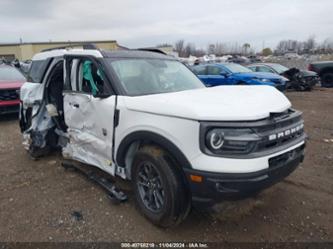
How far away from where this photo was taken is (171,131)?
2748 mm

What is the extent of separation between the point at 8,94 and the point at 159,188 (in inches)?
287

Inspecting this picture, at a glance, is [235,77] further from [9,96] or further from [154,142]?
[154,142]

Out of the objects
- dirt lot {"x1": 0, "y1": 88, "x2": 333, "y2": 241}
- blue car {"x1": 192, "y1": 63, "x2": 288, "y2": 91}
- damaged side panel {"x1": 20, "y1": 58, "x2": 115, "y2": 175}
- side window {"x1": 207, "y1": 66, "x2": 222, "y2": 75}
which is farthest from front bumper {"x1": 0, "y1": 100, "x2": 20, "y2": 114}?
side window {"x1": 207, "y1": 66, "x2": 222, "y2": 75}

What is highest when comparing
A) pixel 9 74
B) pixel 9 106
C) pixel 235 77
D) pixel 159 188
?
pixel 235 77

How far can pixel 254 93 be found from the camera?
3.23 metres

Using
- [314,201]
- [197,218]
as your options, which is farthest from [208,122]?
[314,201]

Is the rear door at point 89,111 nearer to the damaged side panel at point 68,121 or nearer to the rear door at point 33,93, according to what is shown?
the damaged side panel at point 68,121

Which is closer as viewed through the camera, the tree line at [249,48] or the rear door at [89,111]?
the rear door at [89,111]

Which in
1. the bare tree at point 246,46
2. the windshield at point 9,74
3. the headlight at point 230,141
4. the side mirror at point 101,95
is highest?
the bare tree at point 246,46

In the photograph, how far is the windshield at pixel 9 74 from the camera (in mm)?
9474

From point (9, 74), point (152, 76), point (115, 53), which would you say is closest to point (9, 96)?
point (9, 74)

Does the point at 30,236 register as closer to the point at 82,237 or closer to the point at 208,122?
the point at 82,237

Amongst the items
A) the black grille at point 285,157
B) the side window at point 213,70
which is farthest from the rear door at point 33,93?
the side window at point 213,70

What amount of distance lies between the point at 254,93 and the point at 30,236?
114 inches
